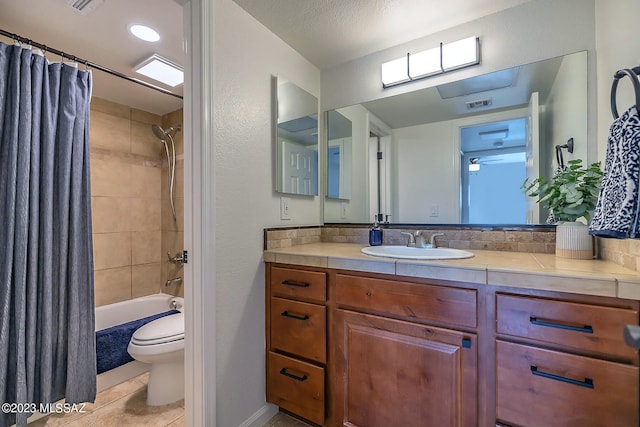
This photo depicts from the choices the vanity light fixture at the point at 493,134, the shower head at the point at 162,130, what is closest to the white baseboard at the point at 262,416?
the vanity light fixture at the point at 493,134

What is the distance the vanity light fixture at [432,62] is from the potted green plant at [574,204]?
2.56 ft

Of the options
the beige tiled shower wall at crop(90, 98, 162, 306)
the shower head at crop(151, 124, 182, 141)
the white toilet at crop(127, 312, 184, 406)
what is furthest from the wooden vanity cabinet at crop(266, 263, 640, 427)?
the shower head at crop(151, 124, 182, 141)

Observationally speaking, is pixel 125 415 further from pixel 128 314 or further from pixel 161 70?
pixel 161 70

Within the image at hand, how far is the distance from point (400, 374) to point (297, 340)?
51 cm

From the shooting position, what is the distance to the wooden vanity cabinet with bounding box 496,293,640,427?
31.9 inches

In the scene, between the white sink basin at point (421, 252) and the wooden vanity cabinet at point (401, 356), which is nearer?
the wooden vanity cabinet at point (401, 356)

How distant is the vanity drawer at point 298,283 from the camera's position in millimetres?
1340

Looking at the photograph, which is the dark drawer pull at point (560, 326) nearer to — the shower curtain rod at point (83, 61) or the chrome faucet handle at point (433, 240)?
the chrome faucet handle at point (433, 240)

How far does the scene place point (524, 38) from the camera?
1.44 m

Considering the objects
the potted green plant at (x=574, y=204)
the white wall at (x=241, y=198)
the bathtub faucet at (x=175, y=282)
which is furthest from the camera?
the bathtub faucet at (x=175, y=282)

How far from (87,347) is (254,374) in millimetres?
968

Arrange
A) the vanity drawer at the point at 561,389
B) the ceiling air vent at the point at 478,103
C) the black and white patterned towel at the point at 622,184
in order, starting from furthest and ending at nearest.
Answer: the ceiling air vent at the point at 478,103 → the vanity drawer at the point at 561,389 → the black and white patterned towel at the point at 622,184

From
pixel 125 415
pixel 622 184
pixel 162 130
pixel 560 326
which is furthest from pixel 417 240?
pixel 162 130

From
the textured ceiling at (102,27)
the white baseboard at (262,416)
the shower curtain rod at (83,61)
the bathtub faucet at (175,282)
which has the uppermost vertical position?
the textured ceiling at (102,27)
